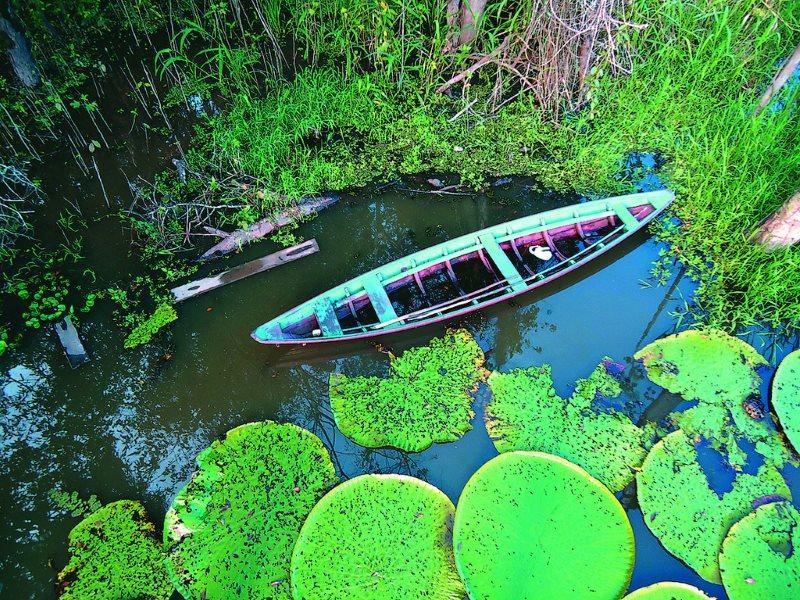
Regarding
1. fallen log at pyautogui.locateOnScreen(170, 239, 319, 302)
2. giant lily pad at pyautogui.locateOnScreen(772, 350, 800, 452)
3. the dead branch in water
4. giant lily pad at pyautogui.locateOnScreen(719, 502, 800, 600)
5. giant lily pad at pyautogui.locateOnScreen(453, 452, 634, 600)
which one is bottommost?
giant lily pad at pyautogui.locateOnScreen(719, 502, 800, 600)

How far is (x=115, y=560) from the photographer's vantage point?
297 centimetres

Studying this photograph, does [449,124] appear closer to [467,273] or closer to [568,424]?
[467,273]

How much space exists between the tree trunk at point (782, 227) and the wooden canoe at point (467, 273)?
73 centimetres

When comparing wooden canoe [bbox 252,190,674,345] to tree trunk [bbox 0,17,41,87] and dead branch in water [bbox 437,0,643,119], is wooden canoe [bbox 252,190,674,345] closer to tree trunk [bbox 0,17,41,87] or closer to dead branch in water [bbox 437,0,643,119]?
dead branch in water [bbox 437,0,643,119]

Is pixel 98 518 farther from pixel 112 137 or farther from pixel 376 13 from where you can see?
pixel 376 13

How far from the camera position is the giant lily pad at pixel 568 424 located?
3.34 m

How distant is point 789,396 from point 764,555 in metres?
1.14

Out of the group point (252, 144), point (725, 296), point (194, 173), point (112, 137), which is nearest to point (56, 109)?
point (112, 137)

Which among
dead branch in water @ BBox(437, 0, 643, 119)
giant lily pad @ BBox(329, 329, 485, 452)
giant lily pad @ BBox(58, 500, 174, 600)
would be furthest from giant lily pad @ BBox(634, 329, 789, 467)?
giant lily pad @ BBox(58, 500, 174, 600)

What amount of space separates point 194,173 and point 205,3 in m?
2.41

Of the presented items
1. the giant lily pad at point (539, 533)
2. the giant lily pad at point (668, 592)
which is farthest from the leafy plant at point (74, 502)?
the giant lily pad at point (668, 592)

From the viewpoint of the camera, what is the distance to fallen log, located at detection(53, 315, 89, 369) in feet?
12.3

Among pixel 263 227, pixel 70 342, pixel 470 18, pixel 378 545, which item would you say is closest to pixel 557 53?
pixel 470 18

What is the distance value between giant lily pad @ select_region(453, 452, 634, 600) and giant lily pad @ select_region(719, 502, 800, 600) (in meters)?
0.59
